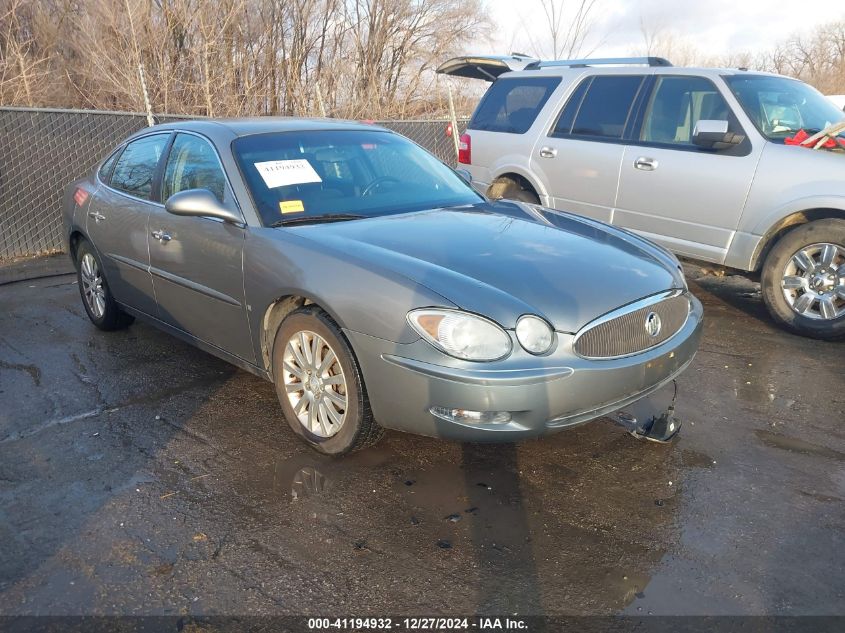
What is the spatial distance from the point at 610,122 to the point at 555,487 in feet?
13.7

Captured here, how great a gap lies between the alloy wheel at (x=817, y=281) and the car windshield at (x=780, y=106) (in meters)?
0.95

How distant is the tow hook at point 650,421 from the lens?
11.7 feet

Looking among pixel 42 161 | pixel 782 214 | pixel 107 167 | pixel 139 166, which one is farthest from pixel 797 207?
pixel 42 161

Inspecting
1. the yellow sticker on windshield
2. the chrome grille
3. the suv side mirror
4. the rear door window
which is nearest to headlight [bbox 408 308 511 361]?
the chrome grille

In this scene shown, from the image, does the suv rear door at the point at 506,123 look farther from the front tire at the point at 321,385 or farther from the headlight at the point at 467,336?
the headlight at the point at 467,336

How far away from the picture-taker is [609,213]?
6305mm

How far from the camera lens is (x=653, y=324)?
3318 millimetres

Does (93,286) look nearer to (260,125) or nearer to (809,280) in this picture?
(260,125)

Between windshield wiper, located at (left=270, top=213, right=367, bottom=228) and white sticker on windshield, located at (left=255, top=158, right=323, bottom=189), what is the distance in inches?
11.0

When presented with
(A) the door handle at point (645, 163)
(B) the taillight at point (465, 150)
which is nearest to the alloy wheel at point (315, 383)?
(A) the door handle at point (645, 163)

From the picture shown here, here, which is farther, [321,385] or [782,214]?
[782,214]

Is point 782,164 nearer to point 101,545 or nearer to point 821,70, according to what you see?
point 101,545

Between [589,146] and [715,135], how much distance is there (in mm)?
1253

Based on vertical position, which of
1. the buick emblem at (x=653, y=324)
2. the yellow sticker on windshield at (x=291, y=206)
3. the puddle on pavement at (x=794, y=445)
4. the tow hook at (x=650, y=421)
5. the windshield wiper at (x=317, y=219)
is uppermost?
the yellow sticker on windshield at (x=291, y=206)
